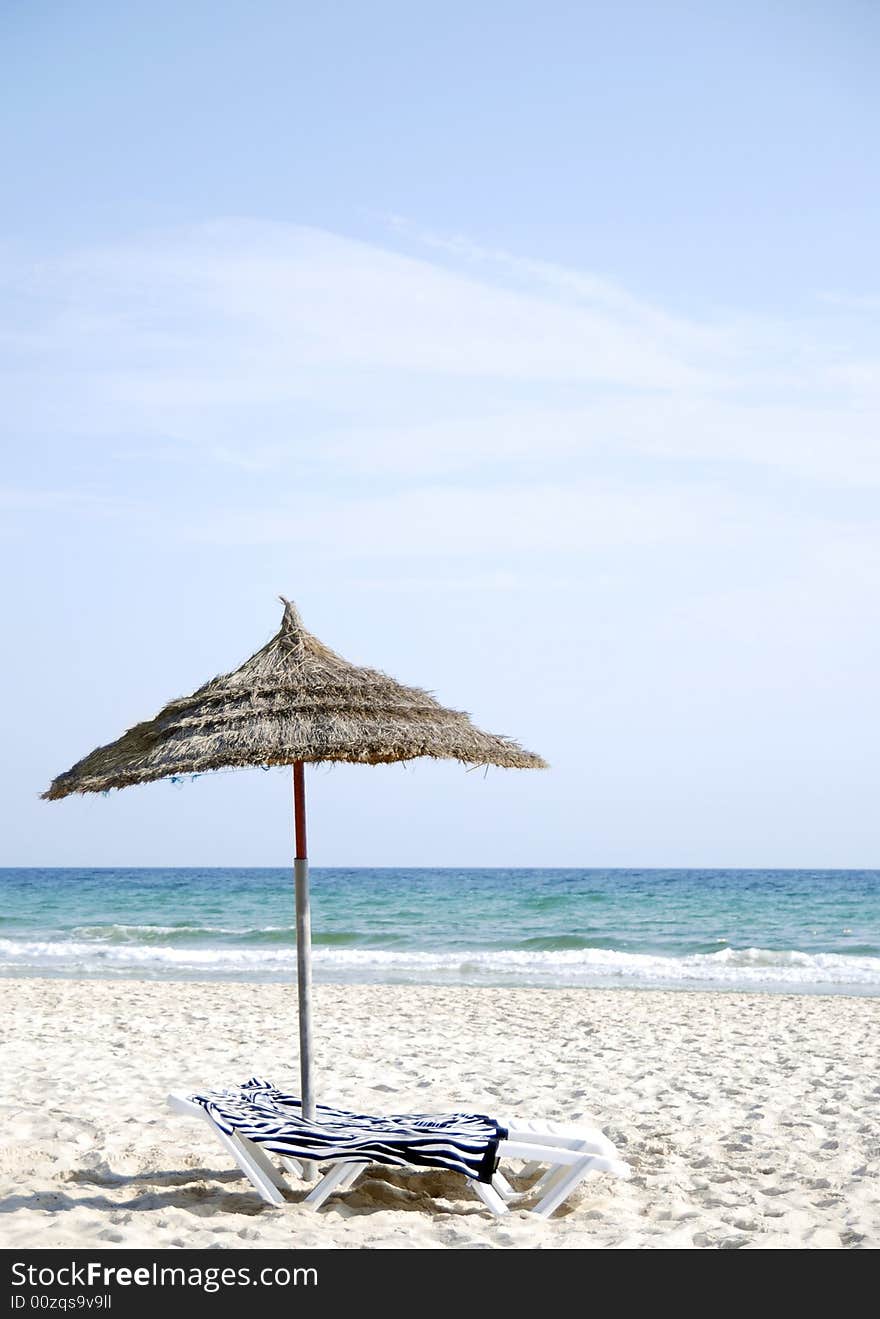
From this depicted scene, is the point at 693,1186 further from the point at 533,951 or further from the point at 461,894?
the point at 461,894

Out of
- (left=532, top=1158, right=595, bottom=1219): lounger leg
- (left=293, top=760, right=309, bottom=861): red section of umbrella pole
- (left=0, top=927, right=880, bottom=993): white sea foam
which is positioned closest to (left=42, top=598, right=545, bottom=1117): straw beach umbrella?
(left=293, top=760, right=309, bottom=861): red section of umbrella pole

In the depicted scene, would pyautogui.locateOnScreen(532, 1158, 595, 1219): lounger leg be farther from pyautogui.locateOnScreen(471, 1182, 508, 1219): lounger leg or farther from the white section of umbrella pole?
the white section of umbrella pole

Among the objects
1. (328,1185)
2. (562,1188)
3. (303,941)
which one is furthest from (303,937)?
(562,1188)

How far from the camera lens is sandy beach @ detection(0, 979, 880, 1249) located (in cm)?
476

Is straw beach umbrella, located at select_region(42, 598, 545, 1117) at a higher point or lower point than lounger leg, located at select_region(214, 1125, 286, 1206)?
higher

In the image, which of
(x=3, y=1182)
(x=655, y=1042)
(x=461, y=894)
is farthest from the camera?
(x=461, y=894)

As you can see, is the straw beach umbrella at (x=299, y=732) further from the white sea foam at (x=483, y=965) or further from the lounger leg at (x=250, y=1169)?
the white sea foam at (x=483, y=965)

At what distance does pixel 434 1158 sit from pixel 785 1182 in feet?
6.13

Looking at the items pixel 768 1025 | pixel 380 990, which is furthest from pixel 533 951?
pixel 768 1025

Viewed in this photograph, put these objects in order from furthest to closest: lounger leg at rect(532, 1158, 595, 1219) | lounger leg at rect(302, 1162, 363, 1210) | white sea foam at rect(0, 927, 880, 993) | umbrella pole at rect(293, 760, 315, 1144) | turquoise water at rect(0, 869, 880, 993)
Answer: turquoise water at rect(0, 869, 880, 993) → white sea foam at rect(0, 927, 880, 993) → umbrella pole at rect(293, 760, 315, 1144) → lounger leg at rect(302, 1162, 363, 1210) → lounger leg at rect(532, 1158, 595, 1219)

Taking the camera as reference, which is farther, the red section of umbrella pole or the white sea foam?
the white sea foam

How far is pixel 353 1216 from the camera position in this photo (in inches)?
195

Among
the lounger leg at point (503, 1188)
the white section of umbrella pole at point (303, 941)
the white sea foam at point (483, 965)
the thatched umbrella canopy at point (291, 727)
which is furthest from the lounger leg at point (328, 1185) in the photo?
the white sea foam at point (483, 965)

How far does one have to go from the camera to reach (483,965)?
19.1 meters
